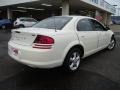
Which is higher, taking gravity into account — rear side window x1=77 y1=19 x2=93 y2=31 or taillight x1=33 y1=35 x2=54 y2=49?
rear side window x1=77 y1=19 x2=93 y2=31

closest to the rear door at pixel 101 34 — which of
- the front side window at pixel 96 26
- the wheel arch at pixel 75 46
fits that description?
the front side window at pixel 96 26

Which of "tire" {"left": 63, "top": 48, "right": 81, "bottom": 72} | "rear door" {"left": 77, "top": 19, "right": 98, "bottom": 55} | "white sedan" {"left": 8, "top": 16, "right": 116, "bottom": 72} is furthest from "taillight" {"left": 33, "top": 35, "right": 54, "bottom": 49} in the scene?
"rear door" {"left": 77, "top": 19, "right": 98, "bottom": 55}


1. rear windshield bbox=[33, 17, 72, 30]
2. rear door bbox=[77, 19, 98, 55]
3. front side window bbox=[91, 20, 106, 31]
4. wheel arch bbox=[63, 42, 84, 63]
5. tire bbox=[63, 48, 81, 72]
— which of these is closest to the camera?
wheel arch bbox=[63, 42, 84, 63]

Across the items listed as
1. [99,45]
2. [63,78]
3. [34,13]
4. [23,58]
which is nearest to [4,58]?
[23,58]

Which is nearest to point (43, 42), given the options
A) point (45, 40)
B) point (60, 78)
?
point (45, 40)

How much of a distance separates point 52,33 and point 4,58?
2.71 meters

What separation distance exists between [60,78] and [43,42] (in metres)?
1.04

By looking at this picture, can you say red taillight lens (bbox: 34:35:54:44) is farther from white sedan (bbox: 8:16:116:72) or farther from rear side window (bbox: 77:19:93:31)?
rear side window (bbox: 77:19:93:31)

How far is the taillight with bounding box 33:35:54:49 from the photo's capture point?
3.40 m

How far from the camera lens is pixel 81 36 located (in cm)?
433

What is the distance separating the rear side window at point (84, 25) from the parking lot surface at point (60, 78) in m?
1.14

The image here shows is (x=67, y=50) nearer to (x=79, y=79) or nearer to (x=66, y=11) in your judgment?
(x=79, y=79)

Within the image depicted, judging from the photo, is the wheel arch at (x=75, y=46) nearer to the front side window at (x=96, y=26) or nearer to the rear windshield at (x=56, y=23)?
the rear windshield at (x=56, y=23)

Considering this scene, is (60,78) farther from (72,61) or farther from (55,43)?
(55,43)
